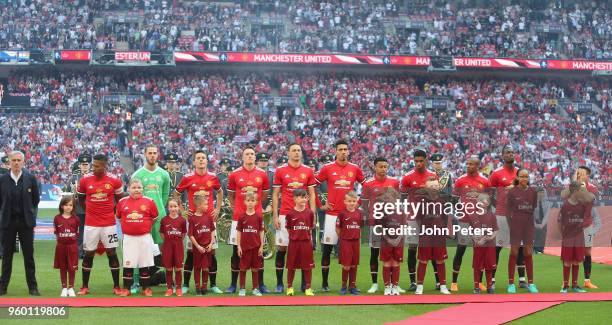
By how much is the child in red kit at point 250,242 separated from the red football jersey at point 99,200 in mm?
1853

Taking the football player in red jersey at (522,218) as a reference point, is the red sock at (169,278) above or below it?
below

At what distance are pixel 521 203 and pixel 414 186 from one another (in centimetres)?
162

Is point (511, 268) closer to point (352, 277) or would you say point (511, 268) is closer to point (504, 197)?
point (504, 197)

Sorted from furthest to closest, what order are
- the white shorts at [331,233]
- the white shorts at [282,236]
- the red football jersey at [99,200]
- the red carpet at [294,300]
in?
1. the white shorts at [331,233]
2. the white shorts at [282,236]
3. the red football jersey at [99,200]
4. the red carpet at [294,300]

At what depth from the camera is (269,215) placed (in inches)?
664

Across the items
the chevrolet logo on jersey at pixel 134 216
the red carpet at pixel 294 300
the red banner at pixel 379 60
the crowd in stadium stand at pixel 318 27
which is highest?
the crowd in stadium stand at pixel 318 27

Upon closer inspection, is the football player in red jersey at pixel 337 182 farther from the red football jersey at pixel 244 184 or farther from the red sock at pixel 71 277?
the red sock at pixel 71 277

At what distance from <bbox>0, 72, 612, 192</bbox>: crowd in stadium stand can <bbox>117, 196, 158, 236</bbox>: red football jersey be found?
84.5 ft

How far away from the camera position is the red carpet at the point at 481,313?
11008 mm

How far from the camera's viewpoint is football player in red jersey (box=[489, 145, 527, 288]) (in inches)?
558

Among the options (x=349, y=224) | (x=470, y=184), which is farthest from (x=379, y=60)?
(x=349, y=224)

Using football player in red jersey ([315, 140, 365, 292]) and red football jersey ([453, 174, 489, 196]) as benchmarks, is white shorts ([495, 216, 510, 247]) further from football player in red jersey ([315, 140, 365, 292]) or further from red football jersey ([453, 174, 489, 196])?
football player in red jersey ([315, 140, 365, 292])

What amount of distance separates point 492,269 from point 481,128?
32203 mm

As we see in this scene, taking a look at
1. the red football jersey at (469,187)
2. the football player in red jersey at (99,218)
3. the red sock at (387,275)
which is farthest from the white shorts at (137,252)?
the red football jersey at (469,187)
